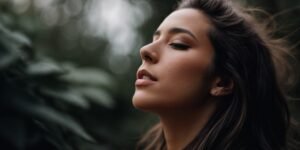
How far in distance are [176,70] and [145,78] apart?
0.14 metres

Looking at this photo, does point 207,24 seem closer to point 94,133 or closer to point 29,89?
point 29,89

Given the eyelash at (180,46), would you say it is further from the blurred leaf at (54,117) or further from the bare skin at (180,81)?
the blurred leaf at (54,117)

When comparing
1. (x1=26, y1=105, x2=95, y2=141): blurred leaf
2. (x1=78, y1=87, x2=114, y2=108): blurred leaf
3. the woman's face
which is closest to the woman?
the woman's face

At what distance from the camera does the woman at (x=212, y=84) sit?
265 centimetres

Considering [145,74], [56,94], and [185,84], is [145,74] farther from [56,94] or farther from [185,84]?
[56,94]

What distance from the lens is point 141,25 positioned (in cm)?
725

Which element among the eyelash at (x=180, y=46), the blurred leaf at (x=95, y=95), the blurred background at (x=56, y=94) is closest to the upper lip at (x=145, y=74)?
the eyelash at (x=180, y=46)

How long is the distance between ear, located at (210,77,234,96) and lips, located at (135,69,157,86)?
0.25 meters

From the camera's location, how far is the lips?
2.66 metres

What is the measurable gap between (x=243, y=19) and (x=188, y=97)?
478 millimetres

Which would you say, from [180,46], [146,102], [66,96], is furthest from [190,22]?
[66,96]

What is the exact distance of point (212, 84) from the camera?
2.72 metres

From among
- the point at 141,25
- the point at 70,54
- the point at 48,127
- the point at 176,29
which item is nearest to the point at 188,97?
the point at 176,29

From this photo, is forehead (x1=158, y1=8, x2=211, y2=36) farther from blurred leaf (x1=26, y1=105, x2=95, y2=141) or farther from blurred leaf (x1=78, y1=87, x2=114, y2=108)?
blurred leaf (x1=78, y1=87, x2=114, y2=108)
